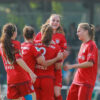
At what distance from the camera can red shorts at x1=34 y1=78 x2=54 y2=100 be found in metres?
6.58

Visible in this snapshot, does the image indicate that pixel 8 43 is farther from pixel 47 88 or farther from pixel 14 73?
pixel 47 88

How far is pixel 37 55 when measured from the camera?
6.41 metres

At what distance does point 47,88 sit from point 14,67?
715mm

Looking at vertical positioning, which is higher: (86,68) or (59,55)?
(59,55)

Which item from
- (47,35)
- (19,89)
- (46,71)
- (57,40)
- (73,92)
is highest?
(47,35)

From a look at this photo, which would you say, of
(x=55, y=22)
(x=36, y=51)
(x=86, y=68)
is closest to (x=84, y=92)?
(x=86, y=68)

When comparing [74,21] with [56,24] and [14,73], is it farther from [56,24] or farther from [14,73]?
[14,73]

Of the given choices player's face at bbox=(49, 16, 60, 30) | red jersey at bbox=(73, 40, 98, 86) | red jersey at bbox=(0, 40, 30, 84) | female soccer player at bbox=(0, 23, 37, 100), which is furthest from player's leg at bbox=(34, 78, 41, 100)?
player's face at bbox=(49, 16, 60, 30)

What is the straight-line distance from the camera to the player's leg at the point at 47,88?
21.6 feet

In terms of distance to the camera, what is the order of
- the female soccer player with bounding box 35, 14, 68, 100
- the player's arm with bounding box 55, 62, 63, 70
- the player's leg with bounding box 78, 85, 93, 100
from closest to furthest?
the player's leg with bounding box 78, 85, 93, 100 → the player's arm with bounding box 55, 62, 63, 70 → the female soccer player with bounding box 35, 14, 68, 100

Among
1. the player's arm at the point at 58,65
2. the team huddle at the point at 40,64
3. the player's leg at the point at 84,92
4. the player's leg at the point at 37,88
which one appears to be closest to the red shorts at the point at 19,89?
the team huddle at the point at 40,64

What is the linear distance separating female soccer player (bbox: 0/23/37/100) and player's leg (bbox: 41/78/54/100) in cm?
28

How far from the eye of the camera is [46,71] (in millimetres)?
6629

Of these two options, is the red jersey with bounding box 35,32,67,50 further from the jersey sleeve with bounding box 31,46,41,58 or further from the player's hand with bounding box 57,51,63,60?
the jersey sleeve with bounding box 31,46,41,58
